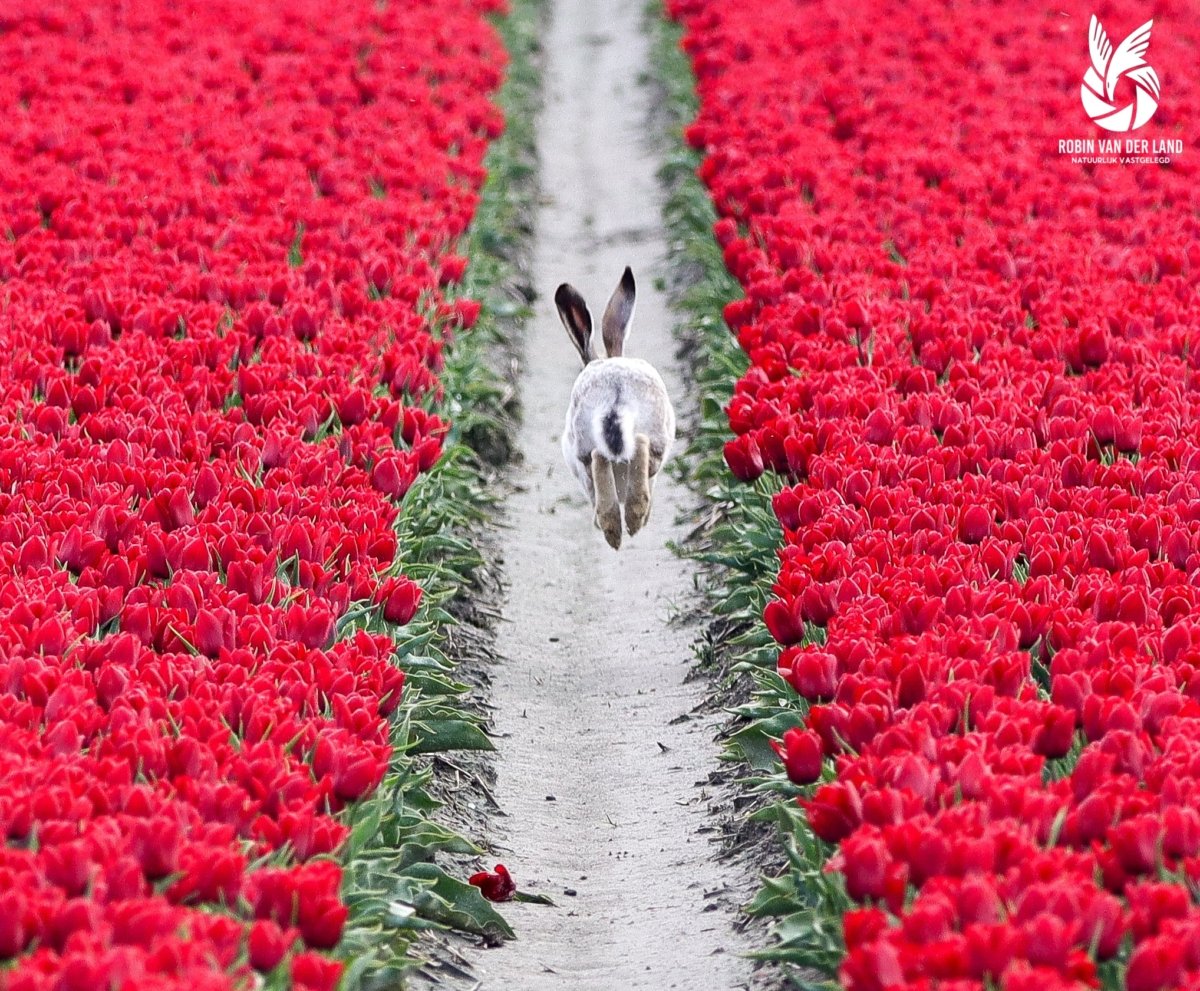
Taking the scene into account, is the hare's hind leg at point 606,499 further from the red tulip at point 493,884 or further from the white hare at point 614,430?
the red tulip at point 493,884

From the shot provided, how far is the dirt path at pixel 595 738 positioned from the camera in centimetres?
446

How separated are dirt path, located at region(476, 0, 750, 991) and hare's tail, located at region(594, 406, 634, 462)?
41.5 inches

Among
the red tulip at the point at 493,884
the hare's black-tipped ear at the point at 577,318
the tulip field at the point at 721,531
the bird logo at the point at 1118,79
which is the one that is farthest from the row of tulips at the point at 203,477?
the bird logo at the point at 1118,79

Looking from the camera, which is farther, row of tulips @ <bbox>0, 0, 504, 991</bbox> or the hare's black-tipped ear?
the hare's black-tipped ear

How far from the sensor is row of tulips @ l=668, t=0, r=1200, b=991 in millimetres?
3215

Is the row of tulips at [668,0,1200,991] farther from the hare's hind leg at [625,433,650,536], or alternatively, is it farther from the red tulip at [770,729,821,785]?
the hare's hind leg at [625,433,650,536]

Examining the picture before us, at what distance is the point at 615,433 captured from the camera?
507 centimetres

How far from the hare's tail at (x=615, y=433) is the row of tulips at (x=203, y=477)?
24.9 inches

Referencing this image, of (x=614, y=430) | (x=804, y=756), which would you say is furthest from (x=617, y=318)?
(x=804, y=756)

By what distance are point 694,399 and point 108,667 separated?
15.8 ft

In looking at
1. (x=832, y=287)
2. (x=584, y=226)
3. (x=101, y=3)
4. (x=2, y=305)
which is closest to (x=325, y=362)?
(x=2, y=305)

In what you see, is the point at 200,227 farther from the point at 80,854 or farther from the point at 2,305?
the point at 80,854

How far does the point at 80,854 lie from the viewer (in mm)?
3125

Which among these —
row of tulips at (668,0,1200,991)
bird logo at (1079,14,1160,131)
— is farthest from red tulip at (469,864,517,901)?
bird logo at (1079,14,1160,131)
